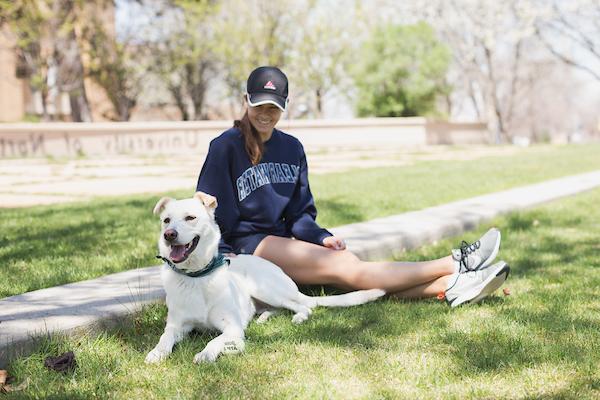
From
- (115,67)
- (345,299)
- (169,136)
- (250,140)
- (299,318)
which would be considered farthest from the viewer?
(115,67)

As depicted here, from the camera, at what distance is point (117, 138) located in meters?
24.7

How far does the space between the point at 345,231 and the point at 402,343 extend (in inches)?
129

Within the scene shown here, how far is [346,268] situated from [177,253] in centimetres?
145

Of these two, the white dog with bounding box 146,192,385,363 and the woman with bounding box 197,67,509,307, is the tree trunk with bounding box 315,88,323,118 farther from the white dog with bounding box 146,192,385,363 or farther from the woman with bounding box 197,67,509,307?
the white dog with bounding box 146,192,385,363

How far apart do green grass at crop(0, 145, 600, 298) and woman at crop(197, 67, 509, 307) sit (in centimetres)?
128

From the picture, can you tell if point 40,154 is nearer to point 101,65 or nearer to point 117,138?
point 117,138

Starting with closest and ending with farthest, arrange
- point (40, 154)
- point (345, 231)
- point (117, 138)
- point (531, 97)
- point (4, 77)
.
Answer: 1. point (345, 231)
2. point (40, 154)
3. point (117, 138)
4. point (4, 77)
5. point (531, 97)

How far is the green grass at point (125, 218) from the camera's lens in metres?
5.50

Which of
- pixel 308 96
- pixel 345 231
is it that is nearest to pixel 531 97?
pixel 308 96

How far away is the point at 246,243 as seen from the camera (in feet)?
15.6

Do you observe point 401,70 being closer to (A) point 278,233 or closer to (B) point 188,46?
(B) point 188,46

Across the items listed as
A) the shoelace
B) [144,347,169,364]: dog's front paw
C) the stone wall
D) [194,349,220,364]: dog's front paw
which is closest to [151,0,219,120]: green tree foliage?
the stone wall

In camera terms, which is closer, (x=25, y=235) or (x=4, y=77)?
(x=25, y=235)

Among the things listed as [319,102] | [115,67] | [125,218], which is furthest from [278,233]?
[319,102]
